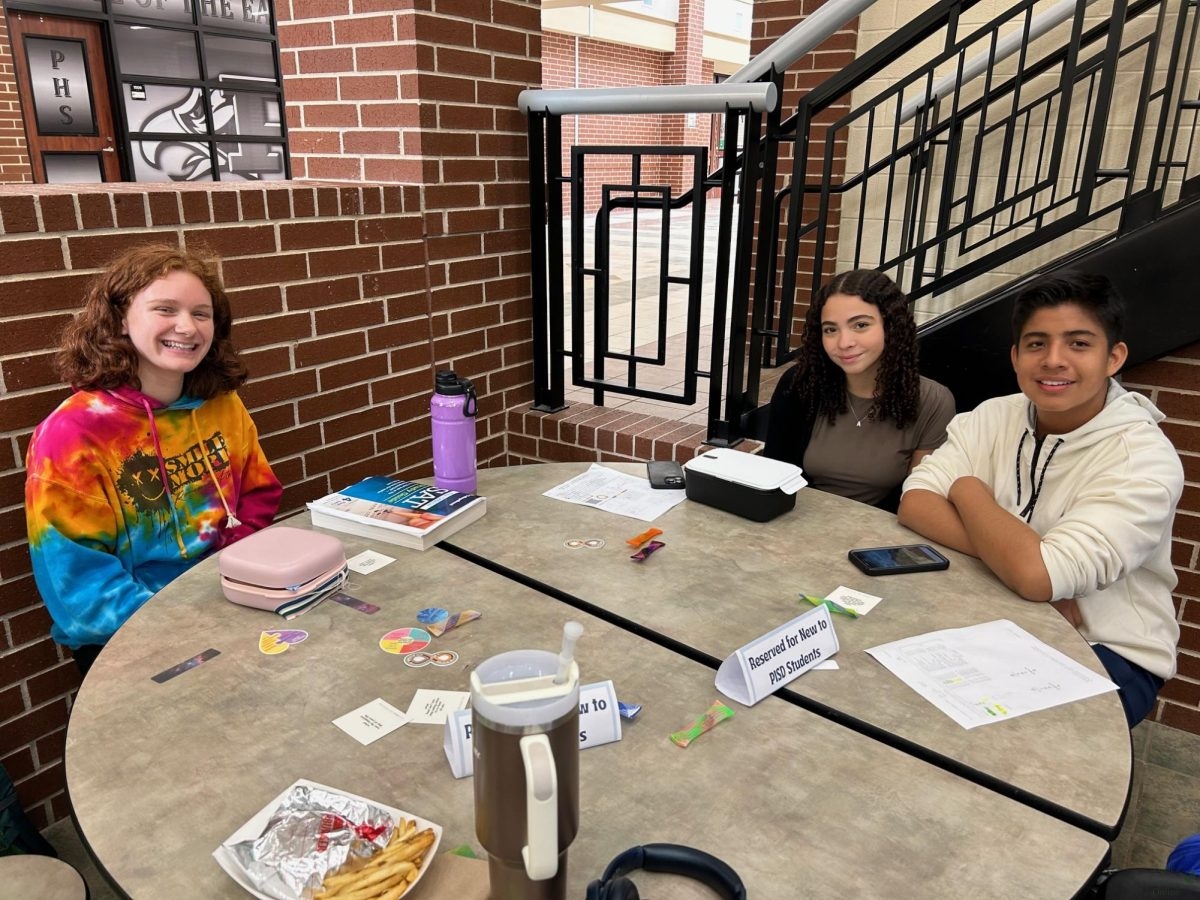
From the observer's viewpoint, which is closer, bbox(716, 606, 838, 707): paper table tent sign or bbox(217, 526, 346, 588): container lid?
bbox(716, 606, 838, 707): paper table tent sign

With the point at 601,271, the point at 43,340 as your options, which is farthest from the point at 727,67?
the point at 43,340

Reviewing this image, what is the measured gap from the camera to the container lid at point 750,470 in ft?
5.84

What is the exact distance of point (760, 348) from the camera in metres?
2.81

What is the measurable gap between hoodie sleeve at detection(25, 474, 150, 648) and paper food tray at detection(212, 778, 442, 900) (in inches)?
31.8

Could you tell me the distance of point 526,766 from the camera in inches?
25.1

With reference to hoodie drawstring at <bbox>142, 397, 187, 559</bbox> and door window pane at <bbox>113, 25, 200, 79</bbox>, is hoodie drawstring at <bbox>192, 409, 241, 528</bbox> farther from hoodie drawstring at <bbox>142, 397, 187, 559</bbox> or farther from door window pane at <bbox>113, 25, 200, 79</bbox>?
door window pane at <bbox>113, 25, 200, 79</bbox>

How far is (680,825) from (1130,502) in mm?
1095

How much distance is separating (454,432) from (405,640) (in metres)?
0.66

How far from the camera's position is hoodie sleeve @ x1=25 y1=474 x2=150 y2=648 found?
1.55 metres

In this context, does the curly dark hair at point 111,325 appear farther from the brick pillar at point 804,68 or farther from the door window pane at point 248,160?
the door window pane at point 248,160

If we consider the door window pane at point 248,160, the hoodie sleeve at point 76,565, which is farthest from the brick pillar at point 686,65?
the hoodie sleeve at point 76,565

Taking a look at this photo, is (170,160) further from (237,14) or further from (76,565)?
(76,565)

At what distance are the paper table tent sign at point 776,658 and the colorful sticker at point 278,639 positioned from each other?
2.19 feet

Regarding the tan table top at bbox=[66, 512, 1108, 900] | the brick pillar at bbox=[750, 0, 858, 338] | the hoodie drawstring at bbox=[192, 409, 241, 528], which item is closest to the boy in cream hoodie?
the tan table top at bbox=[66, 512, 1108, 900]
